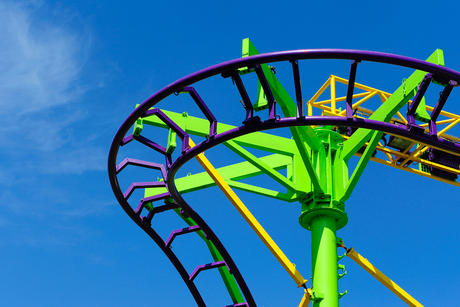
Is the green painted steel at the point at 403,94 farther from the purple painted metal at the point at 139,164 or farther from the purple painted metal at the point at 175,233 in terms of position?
the purple painted metal at the point at 175,233

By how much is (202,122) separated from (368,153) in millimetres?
3835

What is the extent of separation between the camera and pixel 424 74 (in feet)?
33.5

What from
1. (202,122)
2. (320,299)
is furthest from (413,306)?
(202,122)

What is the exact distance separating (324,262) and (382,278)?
2198 millimetres

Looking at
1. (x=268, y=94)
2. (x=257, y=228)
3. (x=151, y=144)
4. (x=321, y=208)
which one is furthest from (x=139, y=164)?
(x=321, y=208)

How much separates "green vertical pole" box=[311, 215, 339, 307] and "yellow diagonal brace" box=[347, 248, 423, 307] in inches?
→ 43.6

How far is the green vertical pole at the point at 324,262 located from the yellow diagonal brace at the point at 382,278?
1107mm

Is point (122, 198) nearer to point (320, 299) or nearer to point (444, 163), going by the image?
point (320, 299)

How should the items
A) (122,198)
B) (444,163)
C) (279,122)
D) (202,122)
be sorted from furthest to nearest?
(444,163)
(202,122)
(122,198)
(279,122)

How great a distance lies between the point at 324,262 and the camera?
39.8ft

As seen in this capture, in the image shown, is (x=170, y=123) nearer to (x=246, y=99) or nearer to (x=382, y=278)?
(x=246, y=99)

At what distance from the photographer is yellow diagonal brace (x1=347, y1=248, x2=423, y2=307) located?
13.5 metres

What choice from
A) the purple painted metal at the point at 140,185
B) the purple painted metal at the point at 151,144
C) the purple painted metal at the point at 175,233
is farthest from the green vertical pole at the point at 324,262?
the purple painted metal at the point at 151,144

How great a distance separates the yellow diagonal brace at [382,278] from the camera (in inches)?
530
